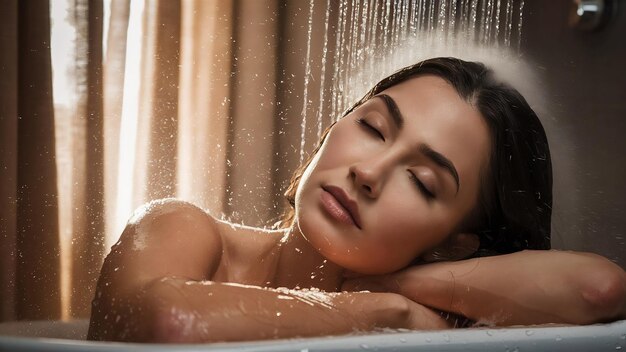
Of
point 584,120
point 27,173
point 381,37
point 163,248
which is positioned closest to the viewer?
point 163,248

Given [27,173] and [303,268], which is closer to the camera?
[303,268]

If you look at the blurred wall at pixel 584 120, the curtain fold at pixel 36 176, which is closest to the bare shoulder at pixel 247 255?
the curtain fold at pixel 36 176

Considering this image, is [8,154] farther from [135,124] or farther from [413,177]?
[413,177]

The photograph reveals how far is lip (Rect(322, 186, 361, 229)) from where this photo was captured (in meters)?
1.02

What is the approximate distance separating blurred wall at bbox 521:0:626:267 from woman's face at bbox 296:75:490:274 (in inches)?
20.1

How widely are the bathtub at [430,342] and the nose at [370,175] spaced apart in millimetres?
228

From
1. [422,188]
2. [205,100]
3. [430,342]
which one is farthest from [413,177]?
[205,100]

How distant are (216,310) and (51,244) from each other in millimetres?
619

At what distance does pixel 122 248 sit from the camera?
0.96 meters

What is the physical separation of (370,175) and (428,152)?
98 mm

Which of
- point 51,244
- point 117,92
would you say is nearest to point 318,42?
point 117,92

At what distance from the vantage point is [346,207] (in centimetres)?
102

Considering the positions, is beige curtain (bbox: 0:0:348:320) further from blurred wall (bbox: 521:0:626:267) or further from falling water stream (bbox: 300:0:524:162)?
blurred wall (bbox: 521:0:626:267)

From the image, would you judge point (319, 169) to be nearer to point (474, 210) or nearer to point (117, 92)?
point (474, 210)
